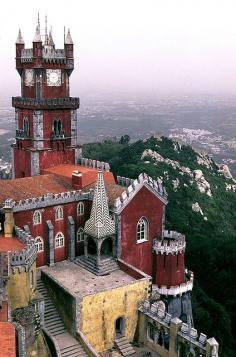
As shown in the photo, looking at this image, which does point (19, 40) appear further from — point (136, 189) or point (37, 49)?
point (136, 189)

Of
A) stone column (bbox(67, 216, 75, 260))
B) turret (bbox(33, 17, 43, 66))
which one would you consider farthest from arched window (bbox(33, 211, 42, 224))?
turret (bbox(33, 17, 43, 66))

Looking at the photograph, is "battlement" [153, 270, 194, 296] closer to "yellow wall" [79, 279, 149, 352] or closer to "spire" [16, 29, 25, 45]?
"yellow wall" [79, 279, 149, 352]

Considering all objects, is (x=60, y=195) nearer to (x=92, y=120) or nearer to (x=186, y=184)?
(x=186, y=184)

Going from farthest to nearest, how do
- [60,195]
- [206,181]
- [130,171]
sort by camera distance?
[206,181] < [130,171] < [60,195]

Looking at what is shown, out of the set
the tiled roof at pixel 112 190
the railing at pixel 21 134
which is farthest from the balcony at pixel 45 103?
the tiled roof at pixel 112 190

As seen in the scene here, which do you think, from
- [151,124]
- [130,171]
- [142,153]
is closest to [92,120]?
[151,124]

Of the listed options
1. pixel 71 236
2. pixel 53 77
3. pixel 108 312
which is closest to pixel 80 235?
pixel 71 236
